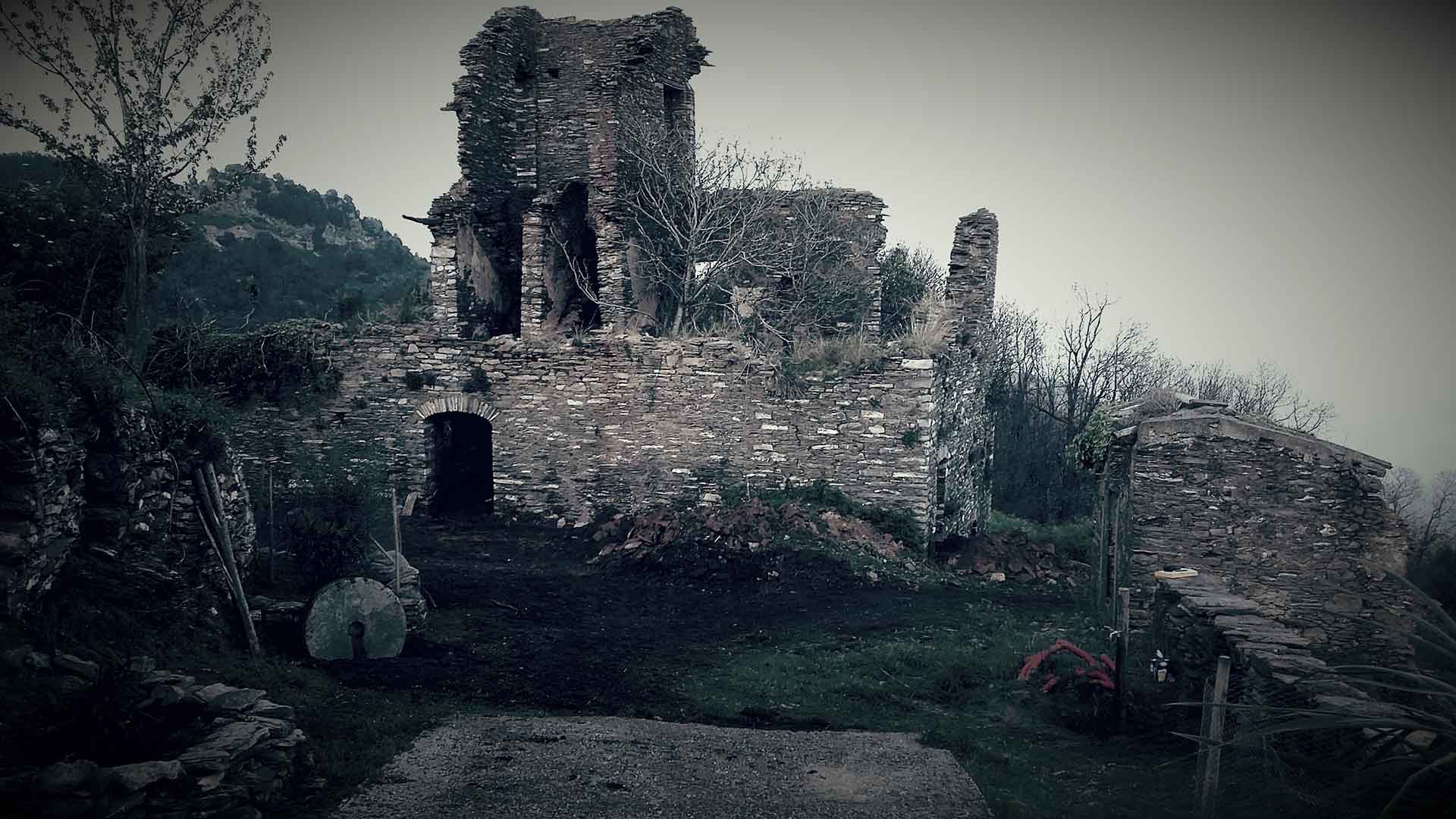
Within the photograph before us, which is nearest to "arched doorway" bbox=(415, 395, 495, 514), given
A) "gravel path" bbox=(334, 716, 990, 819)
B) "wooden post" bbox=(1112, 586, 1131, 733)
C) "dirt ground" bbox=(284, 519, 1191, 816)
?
"dirt ground" bbox=(284, 519, 1191, 816)

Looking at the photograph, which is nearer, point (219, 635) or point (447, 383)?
point (219, 635)

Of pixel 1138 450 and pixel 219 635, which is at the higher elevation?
pixel 1138 450

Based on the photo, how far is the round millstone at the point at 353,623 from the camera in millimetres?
8398

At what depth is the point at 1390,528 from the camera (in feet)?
28.8

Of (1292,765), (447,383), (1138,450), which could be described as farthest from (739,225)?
(1292,765)

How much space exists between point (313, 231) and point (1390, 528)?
127 feet

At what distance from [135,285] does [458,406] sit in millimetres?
5384

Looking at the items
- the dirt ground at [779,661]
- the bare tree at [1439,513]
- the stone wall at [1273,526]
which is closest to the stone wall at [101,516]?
the dirt ground at [779,661]

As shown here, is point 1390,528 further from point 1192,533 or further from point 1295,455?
point 1192,533

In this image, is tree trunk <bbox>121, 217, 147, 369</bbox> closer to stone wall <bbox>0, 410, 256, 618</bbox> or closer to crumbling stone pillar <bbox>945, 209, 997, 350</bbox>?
stone wall <bbox>0, 410, 256, 618</bbox>

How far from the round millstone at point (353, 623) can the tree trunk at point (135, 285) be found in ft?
18.3

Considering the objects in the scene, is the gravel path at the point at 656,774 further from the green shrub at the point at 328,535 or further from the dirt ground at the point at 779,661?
the green shrub at the point at 328,535

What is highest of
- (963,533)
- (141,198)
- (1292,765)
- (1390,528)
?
(141,198)

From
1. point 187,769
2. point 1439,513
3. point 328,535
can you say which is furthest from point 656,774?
point 1439,513
